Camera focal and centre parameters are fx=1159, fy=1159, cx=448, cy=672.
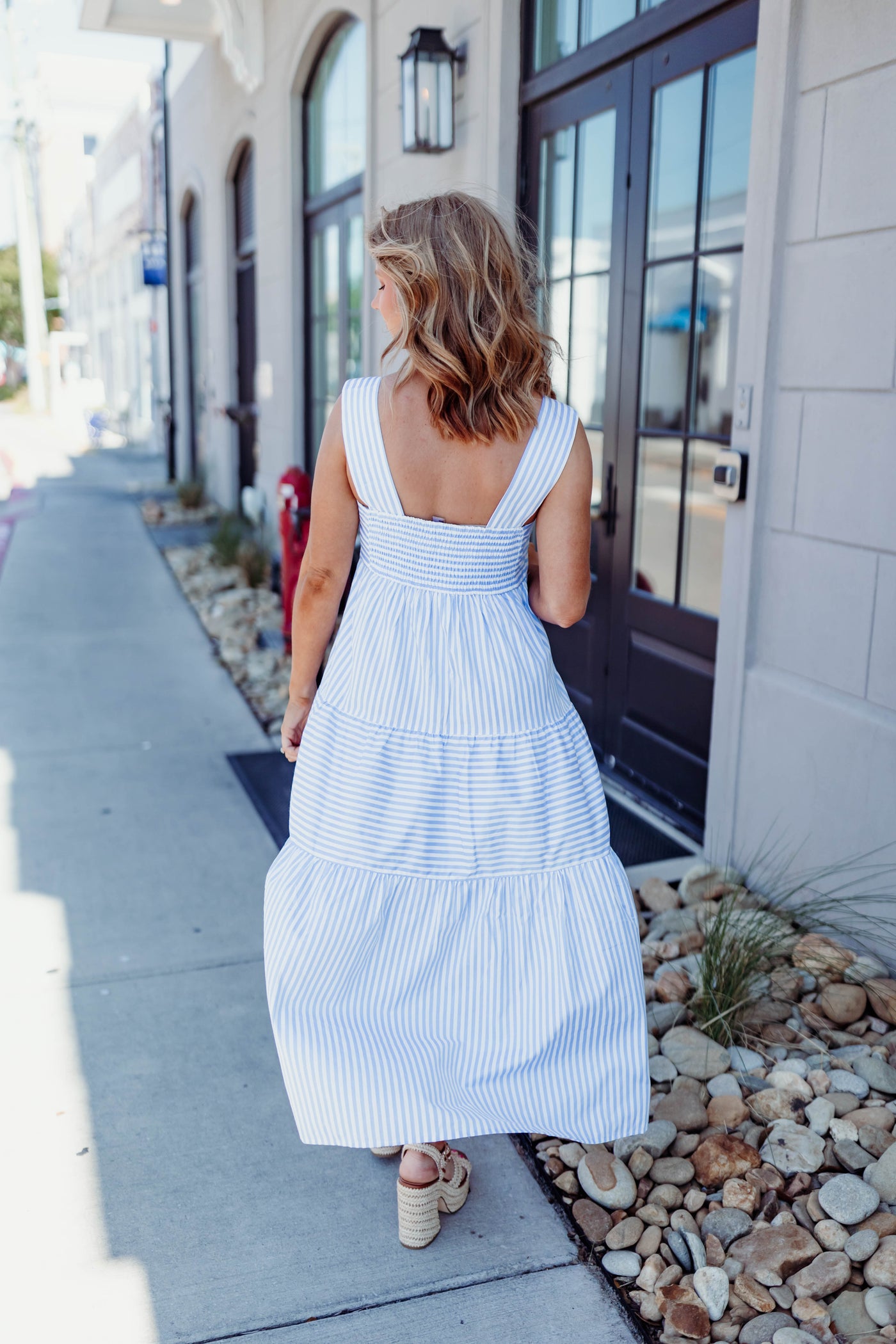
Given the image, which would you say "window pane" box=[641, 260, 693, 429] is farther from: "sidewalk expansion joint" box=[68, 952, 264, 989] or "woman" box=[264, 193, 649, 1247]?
"sidewalk expansion joint" box=[68, 952, 264, 989]

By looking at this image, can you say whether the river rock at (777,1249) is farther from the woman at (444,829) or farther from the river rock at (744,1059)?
the river rock at (744,1059)

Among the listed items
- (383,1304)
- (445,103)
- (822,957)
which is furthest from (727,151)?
(383,1304)

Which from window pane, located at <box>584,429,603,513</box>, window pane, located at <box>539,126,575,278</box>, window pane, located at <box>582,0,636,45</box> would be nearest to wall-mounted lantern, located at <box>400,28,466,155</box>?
window pane, located at <box>539,126,575,278</box>

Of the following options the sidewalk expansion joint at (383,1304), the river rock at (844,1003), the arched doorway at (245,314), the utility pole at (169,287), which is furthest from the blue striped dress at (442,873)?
the utility pole at (169,287)

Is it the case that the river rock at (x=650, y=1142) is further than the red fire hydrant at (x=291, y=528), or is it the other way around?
the red fire hydrant at (x=291, y=528)

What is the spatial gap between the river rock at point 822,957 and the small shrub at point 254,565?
544cm

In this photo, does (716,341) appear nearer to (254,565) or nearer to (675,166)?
(675,166)

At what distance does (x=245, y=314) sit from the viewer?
32.0 ft

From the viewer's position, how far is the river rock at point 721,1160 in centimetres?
Result: 222

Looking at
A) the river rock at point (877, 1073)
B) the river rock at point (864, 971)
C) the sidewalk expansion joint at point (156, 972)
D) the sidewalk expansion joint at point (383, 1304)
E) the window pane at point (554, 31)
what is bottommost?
the sidewalk expansion joint at point (383, 1304)

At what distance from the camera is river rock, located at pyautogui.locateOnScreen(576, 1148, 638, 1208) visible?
2184 mm

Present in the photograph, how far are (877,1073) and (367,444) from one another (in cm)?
171

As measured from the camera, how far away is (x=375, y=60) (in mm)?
5730

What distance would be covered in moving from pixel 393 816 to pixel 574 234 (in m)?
3.12
